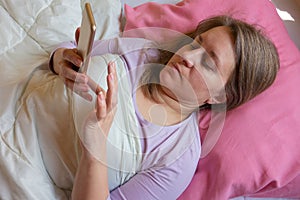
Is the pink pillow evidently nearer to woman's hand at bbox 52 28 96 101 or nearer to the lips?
the lips

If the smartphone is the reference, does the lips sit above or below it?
below

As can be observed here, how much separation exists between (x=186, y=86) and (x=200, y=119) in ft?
0.48

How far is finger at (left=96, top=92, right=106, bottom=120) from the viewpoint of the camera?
734mm

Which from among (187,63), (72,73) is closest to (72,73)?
(72,73)

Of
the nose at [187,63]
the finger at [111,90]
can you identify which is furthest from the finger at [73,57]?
the nose at [187,63]

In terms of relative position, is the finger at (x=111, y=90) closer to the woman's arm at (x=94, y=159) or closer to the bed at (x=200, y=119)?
the woman's arm at (x=94, y=159)

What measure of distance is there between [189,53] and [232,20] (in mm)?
163

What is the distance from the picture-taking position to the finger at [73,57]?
33.8 inches

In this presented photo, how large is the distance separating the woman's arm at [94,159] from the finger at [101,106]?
2 cm

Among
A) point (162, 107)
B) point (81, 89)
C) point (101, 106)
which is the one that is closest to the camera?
point (101, 106)

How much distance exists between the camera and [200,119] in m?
1.04

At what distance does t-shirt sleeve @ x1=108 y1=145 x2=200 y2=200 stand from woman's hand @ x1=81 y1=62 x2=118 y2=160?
0.13m

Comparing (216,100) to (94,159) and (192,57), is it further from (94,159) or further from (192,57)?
(94,159)

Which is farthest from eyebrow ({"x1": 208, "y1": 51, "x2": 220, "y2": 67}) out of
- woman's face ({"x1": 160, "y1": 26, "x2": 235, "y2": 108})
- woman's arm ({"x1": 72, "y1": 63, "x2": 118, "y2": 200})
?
woman's arm ({"x1": 72, "y1": 63, "x2": 118, "y2": 200})
